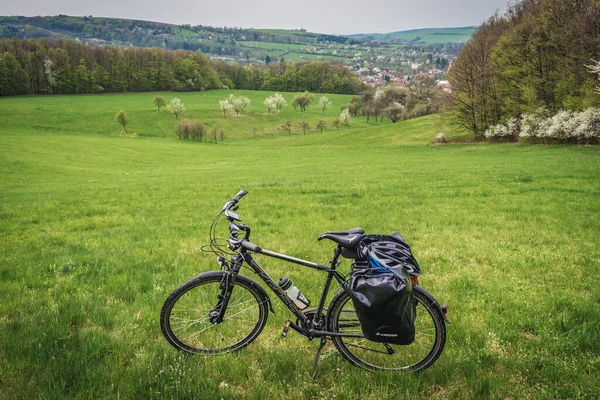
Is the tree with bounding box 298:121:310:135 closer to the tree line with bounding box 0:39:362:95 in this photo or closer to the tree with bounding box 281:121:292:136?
the tree with bounding box 281:121:292:136

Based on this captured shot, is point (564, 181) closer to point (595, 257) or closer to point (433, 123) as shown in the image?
point (595, 257)

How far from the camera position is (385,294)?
3.67 meters

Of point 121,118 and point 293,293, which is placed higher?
point 293,293

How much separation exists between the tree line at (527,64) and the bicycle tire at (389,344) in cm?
3925

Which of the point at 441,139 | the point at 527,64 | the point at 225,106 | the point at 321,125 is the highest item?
the point at 527,64

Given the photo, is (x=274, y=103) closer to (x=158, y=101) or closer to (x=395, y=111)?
(x=158, y=101)

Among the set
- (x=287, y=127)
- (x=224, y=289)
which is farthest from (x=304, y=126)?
(x=224, y=289)

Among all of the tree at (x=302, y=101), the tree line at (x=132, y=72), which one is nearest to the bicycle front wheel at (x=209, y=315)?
the tree at (x=302, y=101)

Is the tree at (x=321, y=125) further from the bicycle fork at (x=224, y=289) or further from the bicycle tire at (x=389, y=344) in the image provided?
the bicycle tire at (x=389, y=344)

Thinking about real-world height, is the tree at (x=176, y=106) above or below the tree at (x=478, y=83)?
below

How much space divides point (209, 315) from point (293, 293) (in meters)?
1.33

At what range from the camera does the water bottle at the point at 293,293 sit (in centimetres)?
450

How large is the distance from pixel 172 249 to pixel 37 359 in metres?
4.69

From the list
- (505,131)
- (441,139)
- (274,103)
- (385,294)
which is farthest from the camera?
(274,103)
